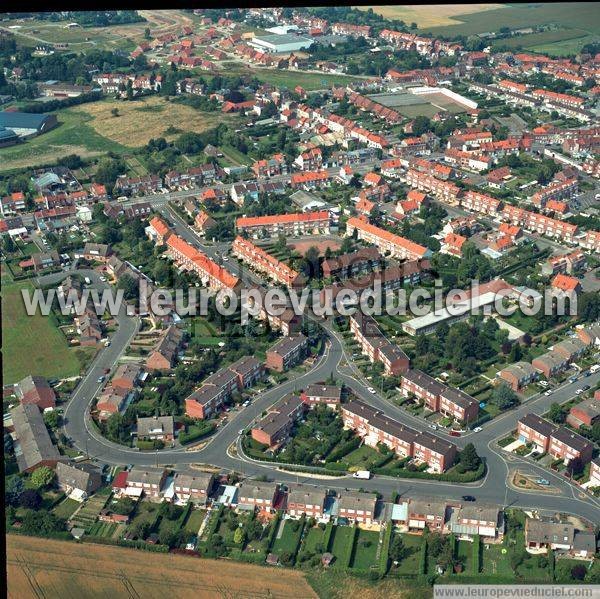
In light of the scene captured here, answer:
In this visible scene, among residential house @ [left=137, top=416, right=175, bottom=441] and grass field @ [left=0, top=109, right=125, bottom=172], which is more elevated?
grass field @ [left=0, top=109, right=125, bottom=172]

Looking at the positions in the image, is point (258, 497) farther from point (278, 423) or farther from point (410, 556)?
point (410, 556)

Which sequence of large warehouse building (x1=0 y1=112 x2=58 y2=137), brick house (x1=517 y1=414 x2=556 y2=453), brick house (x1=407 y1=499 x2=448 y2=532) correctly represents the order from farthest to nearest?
large warehouse building (x1=0 y1=112 x2=58 y2=137), brick house (x1=517 y1=414 x2=556 y2=453), brick house (x1=407 y1=499 x2=448 y2=532)

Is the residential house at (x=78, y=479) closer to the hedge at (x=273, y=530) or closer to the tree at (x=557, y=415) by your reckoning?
the hedge at (x=273, y=530)

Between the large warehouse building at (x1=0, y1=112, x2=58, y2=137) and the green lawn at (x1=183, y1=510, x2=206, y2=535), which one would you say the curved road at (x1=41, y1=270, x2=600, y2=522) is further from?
the large warehouse building at (x1=0, y1=112, x2=58, y2=137)

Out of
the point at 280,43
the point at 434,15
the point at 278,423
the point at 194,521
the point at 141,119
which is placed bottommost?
the point at 194,521

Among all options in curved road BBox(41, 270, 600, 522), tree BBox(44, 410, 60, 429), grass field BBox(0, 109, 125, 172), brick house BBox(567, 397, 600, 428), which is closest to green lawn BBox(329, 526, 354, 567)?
curved road BBox(41, 270, 600, 522)

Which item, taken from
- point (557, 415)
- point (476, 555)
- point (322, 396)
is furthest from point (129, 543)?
point (557, 415)

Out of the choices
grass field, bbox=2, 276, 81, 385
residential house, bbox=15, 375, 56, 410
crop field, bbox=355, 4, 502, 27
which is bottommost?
grass field, bbox=2, 276, 81, 385
